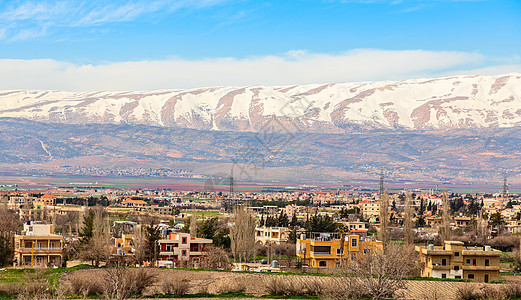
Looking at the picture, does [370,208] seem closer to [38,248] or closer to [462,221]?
[462,221]

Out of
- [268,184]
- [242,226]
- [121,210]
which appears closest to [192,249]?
[242,226]

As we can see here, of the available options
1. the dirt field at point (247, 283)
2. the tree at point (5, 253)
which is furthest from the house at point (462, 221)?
the tree at point (5, 253)

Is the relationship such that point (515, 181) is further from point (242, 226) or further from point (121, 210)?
point (242, 226)

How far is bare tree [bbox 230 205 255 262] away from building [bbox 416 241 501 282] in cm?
910

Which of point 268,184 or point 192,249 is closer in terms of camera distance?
point 192,249

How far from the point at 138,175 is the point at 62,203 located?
9709 cm

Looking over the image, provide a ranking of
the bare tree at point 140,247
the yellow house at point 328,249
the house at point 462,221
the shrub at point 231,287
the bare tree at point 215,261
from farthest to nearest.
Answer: the house at point 462,221, the yellow house at point 328,249, the bare tree at point 215,261, the bare tree at point 140,247, the shrub at point 231,287

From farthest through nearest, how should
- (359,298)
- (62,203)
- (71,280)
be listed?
1. (62,203)
2. (71,280)
3. (359,298)

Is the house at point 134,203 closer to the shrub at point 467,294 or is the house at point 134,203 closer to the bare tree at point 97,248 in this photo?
the bare tree at point 97,248

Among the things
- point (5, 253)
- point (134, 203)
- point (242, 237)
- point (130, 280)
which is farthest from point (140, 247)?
point (134, 203)

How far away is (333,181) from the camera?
164375 millimetres

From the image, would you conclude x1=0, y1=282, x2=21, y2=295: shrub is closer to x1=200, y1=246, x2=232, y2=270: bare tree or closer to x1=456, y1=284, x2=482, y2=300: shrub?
x1=200, y1=246, x2=232, y2=270: bare tree

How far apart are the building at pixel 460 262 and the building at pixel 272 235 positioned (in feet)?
52.4

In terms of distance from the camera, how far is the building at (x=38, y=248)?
3375 cm
